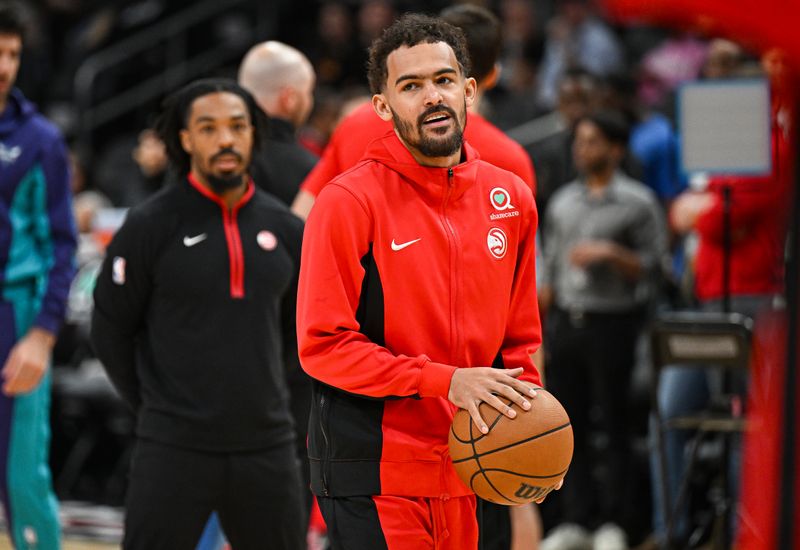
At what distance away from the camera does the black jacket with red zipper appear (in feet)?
→ 14.9

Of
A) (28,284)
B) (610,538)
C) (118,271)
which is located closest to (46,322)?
(28,284)

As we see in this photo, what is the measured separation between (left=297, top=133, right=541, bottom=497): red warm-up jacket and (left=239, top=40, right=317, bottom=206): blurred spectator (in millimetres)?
2153

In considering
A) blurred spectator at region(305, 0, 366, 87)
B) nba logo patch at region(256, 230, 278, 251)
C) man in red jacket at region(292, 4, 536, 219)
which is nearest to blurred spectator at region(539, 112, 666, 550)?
man in red jacket at region(292, 4, 536, 219)

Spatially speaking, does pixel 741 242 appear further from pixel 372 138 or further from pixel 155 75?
pixel 155 75

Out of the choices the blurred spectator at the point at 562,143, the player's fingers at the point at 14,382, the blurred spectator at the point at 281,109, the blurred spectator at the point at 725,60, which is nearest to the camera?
the player's fingers at the point at 14,382

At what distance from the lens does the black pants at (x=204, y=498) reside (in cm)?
448

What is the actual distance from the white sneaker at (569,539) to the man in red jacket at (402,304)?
3928 millimetres

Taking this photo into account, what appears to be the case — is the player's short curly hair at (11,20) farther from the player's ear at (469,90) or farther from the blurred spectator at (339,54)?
the blurred spectator at (339,54)

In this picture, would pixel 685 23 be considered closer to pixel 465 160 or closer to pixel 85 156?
pixel 465 160

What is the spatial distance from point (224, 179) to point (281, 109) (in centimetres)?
128

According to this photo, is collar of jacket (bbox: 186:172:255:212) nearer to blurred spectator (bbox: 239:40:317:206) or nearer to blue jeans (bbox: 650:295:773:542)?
blurred spectator (bbox: 239:40:317:206)

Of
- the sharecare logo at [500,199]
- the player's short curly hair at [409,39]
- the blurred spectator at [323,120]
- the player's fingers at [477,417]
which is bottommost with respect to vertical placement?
the player's fingers at [477,417]

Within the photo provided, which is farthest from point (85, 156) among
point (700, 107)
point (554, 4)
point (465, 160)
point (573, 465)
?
point (465, 160)

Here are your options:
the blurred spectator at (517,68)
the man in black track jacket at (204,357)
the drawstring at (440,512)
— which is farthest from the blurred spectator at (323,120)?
the drawstring at (440,512)
